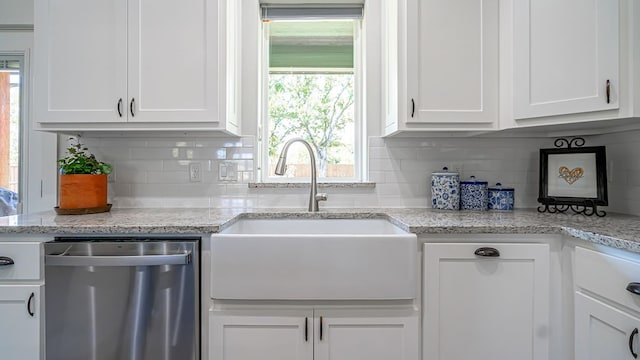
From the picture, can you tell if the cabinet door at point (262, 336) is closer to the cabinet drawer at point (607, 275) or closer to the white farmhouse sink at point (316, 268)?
the white farmhouse sink at point (316, 268)

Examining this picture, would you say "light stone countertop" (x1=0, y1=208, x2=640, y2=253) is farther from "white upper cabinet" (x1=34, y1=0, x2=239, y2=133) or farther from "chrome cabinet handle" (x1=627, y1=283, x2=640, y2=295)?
"white upper cabinet" (x1=34, y1=0, x2=239, y2=133)

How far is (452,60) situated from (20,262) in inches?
80.4

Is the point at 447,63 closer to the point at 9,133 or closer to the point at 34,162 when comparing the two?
the point at 34,162

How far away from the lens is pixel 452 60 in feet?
5.29

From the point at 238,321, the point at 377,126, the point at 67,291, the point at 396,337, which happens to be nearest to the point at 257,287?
the point at 238,321

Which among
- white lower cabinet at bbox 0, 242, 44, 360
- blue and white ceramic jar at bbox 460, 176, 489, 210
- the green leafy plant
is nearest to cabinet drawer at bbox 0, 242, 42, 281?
white lower cabinet at bbox 0, 242, 44, 360

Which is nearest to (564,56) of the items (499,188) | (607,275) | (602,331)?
(499,188)

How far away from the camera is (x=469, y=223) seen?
1360 millimetres

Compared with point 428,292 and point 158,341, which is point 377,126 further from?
point 158,341

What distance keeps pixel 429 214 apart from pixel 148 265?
1.29 meters

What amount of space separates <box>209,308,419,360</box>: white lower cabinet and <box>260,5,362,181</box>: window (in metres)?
0.99

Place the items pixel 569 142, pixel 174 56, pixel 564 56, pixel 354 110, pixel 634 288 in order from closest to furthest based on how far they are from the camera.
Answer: pixel 634 288
pixel 564 56
pixel 174 56
pixel 569 142
pixel 354 110

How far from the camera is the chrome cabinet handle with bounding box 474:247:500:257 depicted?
1268 mm

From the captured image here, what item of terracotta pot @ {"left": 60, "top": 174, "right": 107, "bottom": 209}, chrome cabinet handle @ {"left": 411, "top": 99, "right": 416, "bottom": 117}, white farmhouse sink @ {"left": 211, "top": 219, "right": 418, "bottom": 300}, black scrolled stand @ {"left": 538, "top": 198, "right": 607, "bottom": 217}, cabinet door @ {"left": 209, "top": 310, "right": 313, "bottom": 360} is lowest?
cabinet door @ {"left": 209, "top": 310, "right": 313, "bottom": 360}
